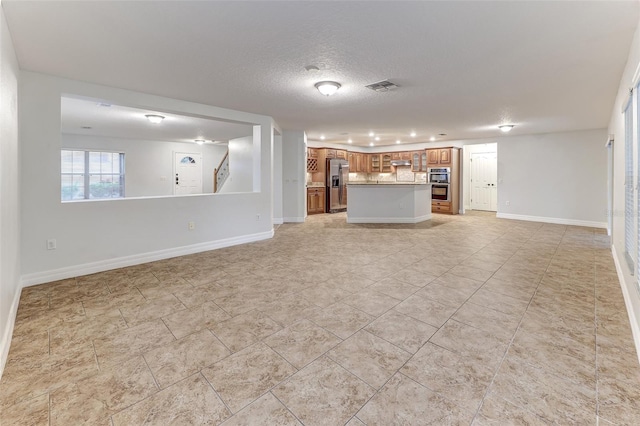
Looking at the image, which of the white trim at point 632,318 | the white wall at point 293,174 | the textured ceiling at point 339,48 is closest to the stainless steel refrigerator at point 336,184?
the white wall at point 293,174

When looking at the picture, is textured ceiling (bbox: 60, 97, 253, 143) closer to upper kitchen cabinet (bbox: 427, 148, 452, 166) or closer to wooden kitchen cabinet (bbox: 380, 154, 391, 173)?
wooden kitchen cabinet (bbox: 380, 154, 391, 173)

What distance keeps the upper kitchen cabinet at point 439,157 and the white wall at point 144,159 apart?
780 centimetres

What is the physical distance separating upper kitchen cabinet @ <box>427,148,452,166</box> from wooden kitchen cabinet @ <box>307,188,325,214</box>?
370 cm

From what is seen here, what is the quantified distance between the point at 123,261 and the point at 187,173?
22.0 ft

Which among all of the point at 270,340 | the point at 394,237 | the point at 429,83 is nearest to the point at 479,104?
the point at 429,83

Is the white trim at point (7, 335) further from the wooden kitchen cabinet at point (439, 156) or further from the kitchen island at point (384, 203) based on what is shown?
the wooden kitchen cabinet at point (439, 156)

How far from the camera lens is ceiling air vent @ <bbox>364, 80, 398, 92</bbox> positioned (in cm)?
371

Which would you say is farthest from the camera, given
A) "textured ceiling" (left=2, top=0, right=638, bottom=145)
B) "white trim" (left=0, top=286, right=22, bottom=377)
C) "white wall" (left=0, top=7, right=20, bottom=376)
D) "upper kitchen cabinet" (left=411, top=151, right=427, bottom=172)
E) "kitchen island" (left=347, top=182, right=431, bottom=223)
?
"upper kitchen cabinet" (left=411, top=151, right=427, bottom=172)

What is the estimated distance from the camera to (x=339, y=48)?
8.98 feet

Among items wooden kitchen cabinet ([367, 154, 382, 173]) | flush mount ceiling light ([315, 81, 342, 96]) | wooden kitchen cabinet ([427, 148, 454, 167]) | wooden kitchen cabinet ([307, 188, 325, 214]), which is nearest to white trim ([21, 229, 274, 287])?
flush mount ceiling light ([315, 81, 342, 96])

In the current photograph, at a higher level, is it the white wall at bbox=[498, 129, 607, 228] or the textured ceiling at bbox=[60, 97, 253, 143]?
the textured ceiling at bbox=[60, 97, 253, 143]

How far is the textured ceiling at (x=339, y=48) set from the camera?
217cm

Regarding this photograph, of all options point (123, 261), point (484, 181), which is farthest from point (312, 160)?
point (123, 261)

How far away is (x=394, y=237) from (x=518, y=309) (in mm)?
3295
